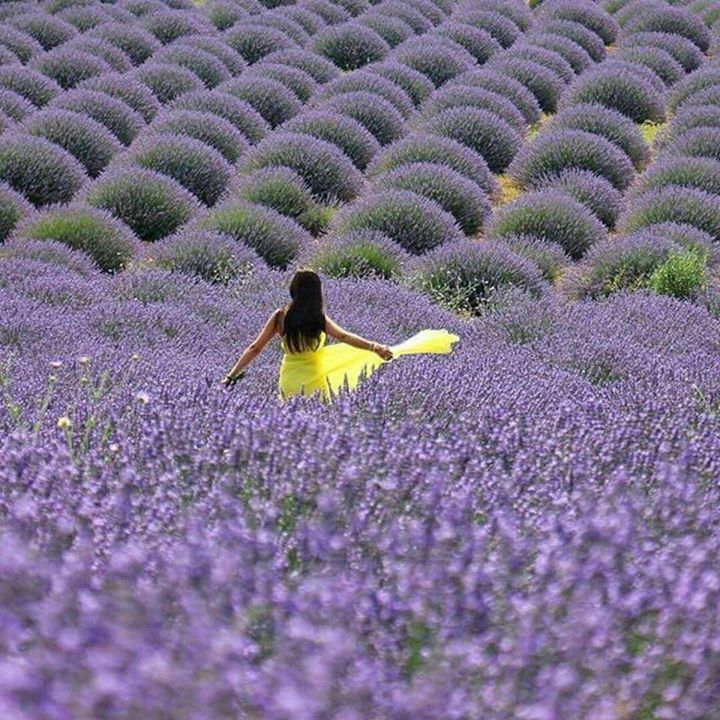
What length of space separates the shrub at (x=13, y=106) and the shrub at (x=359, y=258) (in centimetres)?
309

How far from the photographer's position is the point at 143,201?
8.56 metres

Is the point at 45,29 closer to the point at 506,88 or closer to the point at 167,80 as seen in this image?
the point at 167,80

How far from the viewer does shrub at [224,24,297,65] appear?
12.7 metres

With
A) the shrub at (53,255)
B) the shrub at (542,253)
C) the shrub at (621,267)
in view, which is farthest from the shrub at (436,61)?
the shrub at (53,255)

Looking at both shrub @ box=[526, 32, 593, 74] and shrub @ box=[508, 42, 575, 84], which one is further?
shrub @ box=[526, 32, 593, 74]

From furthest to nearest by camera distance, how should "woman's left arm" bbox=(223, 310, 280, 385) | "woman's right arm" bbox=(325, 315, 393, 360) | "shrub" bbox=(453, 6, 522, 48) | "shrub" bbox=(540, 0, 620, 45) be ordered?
"shrub" bbox=(540, 0, 620, 45) < "shrub" bbox=(453, 6, 522, 48) < "woman's right arm" bbox=(325, 315, 393, 360) < "woman's left arm" bbox=(223, 310, 280, 385)

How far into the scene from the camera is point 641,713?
1.75m

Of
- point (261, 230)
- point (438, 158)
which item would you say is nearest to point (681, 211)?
point (438, 158)

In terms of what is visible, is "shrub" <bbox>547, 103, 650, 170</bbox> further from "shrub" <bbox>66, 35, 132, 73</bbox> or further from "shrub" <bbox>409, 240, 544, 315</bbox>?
"shrub" <bbox>66, 35, 132, 73</bbox>

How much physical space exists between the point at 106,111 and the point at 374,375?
6338mm

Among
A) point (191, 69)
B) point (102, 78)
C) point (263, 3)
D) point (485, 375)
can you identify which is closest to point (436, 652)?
point (485, 375)

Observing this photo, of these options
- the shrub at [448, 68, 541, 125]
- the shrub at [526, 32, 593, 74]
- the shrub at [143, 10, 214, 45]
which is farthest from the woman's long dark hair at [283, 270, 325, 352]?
the shrub at [526, 32, 593, 74]

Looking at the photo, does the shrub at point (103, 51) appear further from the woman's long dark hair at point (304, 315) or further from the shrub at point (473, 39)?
the woman's long dark hair at point (304, 315)

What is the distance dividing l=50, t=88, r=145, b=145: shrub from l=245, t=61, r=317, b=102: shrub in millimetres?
1707
